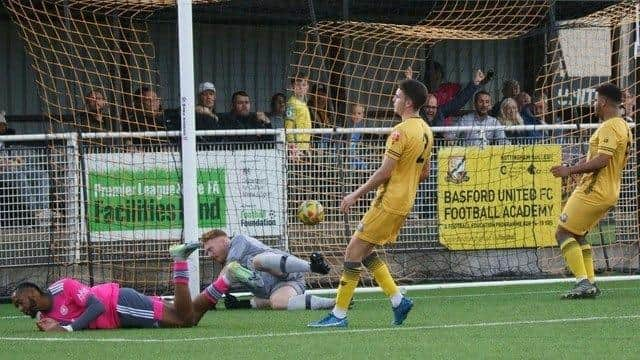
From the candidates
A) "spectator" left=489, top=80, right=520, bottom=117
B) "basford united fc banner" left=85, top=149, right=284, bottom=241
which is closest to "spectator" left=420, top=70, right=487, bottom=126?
"spectator" left=489, top=80, right=520, bottom=117

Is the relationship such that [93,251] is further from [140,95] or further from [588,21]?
[588,21]

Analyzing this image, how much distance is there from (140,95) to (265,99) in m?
4.60

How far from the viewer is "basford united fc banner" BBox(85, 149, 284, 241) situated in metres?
17.5

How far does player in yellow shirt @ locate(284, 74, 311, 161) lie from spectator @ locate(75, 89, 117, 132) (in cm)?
203

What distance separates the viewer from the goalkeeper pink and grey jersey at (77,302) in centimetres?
1288

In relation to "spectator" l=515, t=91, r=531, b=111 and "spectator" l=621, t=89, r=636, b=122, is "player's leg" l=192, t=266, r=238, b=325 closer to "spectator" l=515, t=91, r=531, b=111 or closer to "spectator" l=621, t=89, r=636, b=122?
"spectator" l=621, t=89, r=636, b=122

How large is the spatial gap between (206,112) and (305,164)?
4.23 feet

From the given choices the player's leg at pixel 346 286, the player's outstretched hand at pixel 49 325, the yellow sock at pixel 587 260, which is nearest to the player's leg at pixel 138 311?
the player's outstretched hand at pixel 49 325

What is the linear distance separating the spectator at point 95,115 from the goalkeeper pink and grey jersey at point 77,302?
487 cm

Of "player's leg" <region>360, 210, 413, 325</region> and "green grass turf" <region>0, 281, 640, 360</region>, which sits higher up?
"player's leg" <region>360, 210, 413, 325</region>

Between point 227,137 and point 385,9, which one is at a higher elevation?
point 385,9

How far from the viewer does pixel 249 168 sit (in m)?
18.0

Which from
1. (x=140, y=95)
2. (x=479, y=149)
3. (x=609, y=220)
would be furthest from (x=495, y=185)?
(x=140, y=95)

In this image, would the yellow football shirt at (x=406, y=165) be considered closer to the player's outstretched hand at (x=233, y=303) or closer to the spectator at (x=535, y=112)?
the player's outstretched hand at (x=233, y=303)
